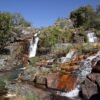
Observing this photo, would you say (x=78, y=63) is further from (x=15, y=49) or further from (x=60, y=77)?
(x=15, y=49)

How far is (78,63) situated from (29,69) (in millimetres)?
4508

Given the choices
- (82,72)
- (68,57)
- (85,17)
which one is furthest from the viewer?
(85,17)

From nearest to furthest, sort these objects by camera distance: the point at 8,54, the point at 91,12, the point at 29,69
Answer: the point at 29,69
the point at 8,54
the point at 91,12

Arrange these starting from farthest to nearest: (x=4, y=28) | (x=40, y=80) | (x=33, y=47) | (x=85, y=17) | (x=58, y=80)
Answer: (x=85, y=17) → (x=4, y=28) → (x=33, y=47) → (x=40, y=80) → (x=58, y=80)

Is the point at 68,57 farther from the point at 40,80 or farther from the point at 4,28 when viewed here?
the point at 4,28

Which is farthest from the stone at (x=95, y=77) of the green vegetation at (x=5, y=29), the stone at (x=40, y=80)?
the green vegetation at (x=5, y=29)

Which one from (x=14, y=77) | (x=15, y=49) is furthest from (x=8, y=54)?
(x=14, y=77)

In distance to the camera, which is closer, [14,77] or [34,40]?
[14,77]

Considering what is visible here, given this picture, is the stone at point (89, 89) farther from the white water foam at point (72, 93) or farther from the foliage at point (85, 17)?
the foliage at point (85, 17)

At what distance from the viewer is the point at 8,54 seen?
111ft

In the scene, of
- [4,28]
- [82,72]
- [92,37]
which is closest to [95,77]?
[82,72]

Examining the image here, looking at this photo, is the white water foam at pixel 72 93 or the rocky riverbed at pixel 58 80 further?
the white water foam at pixel 72 93

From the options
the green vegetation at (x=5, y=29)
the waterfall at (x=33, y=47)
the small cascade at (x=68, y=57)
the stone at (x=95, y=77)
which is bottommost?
the stone at (x=95, y=77)

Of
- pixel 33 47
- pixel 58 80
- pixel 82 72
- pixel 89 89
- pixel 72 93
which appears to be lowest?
pixel 72 93
